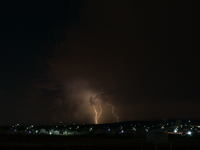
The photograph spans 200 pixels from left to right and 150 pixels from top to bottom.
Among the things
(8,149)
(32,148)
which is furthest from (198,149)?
(8,149)

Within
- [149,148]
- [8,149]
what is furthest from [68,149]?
[149,148]

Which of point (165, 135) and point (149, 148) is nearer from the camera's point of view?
point (165, 135)

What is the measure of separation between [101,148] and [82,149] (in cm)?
326

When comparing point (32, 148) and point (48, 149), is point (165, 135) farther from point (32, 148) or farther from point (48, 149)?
point (32, 148)

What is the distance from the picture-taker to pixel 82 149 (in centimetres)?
3862

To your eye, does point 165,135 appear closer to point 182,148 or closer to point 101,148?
point 101,148

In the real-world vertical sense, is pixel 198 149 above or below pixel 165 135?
below

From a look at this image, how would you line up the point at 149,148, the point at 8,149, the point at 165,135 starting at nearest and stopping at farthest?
the point at 165,135 → the point at 8,149 → the point at 149,148

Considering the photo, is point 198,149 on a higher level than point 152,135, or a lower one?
lower

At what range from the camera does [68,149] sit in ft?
126

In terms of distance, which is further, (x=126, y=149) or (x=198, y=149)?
(x=198, y=149)

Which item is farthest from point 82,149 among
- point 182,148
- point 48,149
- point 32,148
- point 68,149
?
point 182,148

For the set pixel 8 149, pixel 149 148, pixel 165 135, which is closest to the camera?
pixel 165 135

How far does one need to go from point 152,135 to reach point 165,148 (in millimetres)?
16436
